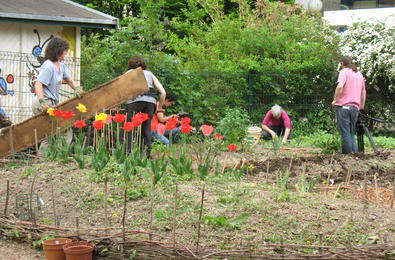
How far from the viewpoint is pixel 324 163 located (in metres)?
9.80

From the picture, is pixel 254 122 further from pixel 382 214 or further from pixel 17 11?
pixel 382 214

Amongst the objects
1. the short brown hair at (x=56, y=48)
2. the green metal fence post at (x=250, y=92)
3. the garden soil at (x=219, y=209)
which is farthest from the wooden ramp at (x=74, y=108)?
the green metal fence post at (x=250, y=92)

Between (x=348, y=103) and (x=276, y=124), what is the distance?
3087 millimetres

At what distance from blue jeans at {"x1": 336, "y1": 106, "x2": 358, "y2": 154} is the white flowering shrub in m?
6.13

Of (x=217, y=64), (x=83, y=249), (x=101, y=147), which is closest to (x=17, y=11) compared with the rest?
(x=217, y=64)

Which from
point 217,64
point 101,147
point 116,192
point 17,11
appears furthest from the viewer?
point 217,64

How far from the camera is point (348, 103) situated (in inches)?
461

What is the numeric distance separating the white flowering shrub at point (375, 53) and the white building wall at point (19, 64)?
26.2ft

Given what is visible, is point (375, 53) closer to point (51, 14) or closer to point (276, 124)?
point (276, 124)

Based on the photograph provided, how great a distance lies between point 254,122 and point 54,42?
885cm

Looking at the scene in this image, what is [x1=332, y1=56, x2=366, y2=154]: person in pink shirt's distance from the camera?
460 inches

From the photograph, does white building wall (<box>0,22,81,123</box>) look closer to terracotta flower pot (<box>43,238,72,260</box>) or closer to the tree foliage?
the tree foliage

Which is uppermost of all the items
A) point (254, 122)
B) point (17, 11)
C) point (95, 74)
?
point (17, 11)

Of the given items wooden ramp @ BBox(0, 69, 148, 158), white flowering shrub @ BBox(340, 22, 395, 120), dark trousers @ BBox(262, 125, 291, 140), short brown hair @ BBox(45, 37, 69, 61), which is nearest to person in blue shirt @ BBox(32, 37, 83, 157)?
short brown hair @ BBox(45, 37, 69, 61)
